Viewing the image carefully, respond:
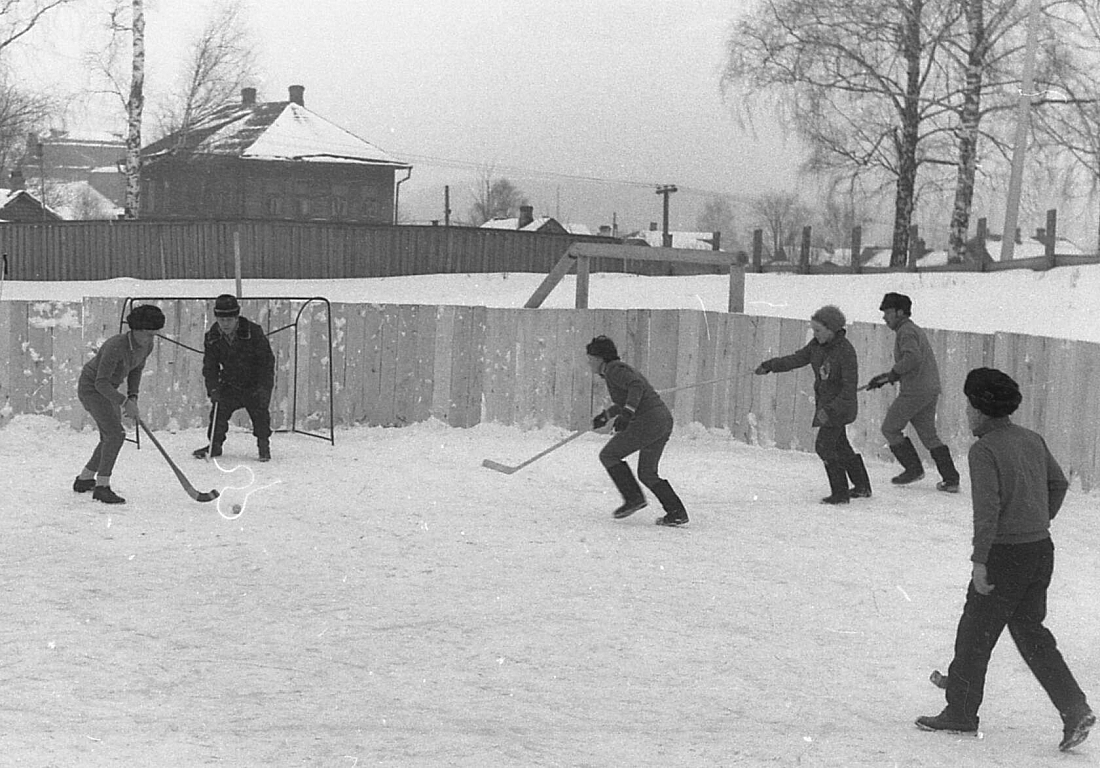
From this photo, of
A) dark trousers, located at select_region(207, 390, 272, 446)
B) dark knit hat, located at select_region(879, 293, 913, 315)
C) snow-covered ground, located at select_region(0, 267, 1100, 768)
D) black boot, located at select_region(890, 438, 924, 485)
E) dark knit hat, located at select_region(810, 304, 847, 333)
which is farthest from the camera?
dark trousers, located at select_region(207, 390, 272, 446)

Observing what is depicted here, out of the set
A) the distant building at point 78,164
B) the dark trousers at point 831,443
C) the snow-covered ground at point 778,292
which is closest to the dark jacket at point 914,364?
the dark trousers at point 831,443

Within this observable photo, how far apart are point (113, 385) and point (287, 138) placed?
36750mm

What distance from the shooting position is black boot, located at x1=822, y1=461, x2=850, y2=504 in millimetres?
9648

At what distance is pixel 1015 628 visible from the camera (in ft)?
16.1

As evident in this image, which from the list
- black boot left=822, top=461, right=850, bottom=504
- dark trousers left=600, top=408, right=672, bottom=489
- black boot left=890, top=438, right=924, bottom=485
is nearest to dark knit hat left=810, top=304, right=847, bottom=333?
black boot left=822, top=461, right=850, bottom=504

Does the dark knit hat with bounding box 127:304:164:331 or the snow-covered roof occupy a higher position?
the snow-covered roof

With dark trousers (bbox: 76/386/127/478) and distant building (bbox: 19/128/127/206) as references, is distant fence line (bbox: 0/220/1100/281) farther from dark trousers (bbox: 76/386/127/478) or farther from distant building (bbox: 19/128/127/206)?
distant building (bbox: 19/128/127/206)

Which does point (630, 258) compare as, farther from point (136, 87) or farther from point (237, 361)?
point (136, 87)

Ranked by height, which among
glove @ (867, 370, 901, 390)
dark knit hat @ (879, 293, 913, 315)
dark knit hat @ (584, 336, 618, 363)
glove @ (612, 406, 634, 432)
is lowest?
glove @ (612, 406, 634, 432)

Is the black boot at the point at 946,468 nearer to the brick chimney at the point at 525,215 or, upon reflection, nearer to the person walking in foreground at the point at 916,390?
the person walking in foreground at the point at 916,390

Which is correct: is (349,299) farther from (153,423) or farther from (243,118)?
(243,118)

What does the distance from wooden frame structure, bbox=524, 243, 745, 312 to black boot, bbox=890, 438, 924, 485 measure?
3.43m

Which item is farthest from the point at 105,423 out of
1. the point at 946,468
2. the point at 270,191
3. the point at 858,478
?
the point at 270,191

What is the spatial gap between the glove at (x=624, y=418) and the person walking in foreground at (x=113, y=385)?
3.15 m
